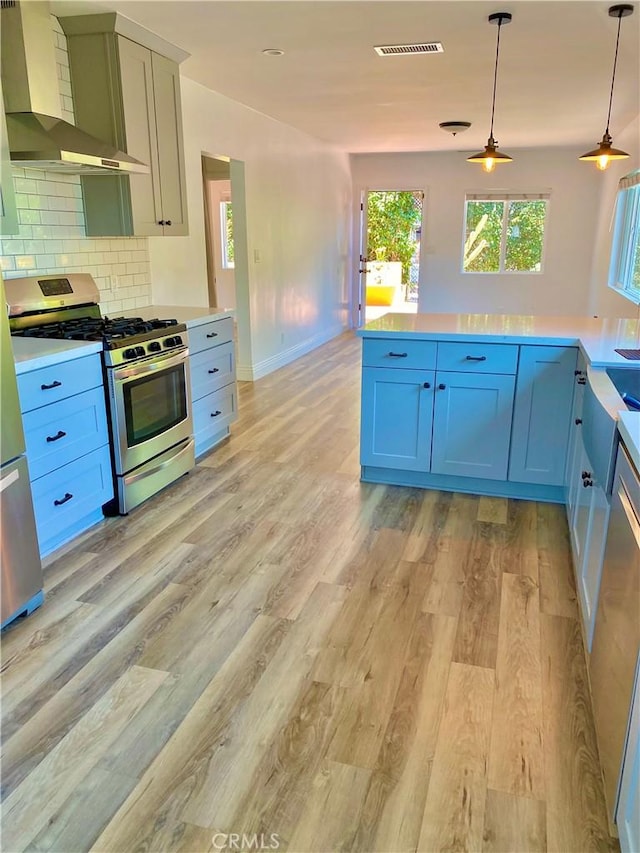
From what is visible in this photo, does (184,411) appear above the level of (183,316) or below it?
below

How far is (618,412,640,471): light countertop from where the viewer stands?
1.53m

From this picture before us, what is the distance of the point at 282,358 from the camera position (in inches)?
275

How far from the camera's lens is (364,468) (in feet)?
12.3

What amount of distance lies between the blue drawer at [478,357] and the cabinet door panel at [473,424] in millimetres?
38

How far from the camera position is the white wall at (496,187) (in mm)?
8656

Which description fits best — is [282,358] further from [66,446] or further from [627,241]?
[66,446]

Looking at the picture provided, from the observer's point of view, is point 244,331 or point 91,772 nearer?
point 91,772

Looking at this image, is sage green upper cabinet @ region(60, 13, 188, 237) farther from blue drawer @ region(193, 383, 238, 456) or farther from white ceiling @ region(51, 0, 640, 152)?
blue drawer @ region(193, 383, 238, 456)

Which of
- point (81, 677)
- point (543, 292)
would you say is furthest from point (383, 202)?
point (81, 677)

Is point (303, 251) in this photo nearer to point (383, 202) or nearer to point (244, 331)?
point (244, 331)

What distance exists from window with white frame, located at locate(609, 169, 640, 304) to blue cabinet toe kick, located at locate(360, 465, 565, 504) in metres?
3.18

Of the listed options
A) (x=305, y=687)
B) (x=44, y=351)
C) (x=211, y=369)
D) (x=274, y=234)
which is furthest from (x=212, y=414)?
(x=274, y=234)

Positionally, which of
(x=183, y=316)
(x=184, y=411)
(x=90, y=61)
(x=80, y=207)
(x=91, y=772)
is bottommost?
(x=91, y=772)

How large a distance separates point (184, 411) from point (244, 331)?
8.24ft
